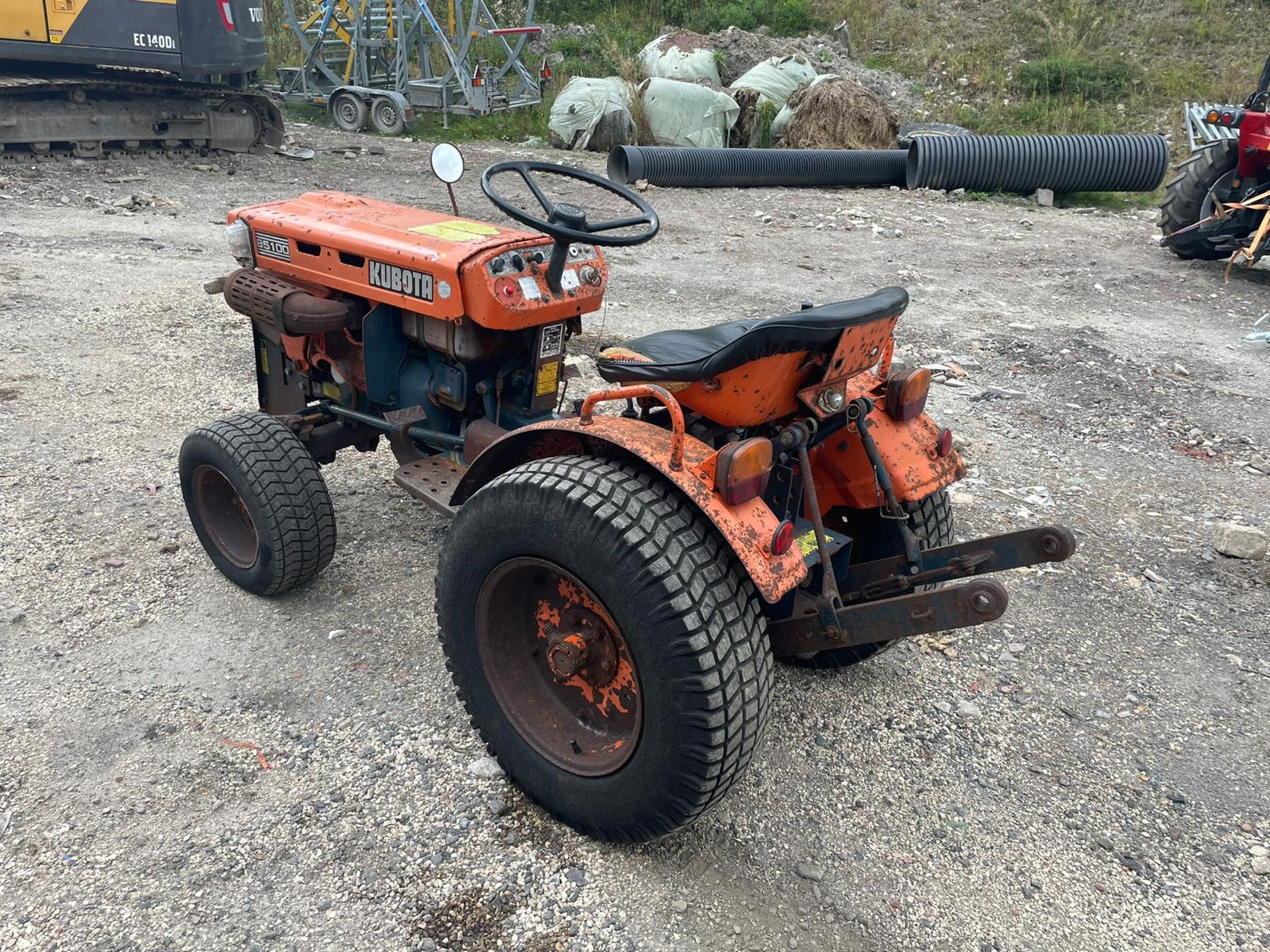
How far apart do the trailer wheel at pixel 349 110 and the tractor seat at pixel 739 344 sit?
13.1m

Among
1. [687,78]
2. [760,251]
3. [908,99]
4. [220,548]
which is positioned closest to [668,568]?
[220,548]

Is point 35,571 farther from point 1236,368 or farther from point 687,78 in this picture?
point 687,78

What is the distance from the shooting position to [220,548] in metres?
3.40

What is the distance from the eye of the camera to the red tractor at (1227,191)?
26.4ft

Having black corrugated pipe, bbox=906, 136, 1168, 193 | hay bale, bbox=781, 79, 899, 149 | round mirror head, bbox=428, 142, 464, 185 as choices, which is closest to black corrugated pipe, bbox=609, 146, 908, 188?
black corrugated pipe, bbox=906, 136, 1168, 193

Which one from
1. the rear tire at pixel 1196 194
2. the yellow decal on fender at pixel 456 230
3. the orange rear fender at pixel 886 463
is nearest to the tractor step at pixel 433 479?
the yellow decal on fender at pixel 456 230

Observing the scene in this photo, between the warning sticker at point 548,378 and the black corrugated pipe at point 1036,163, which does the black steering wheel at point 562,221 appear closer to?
the warning sticker at point 548,378

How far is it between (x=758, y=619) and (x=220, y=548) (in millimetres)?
2166

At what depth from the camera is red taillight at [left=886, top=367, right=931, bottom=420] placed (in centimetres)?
270

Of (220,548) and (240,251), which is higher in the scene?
(240,251)

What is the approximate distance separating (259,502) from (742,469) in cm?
182

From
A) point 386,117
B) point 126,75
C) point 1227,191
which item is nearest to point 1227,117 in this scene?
point 1227,191

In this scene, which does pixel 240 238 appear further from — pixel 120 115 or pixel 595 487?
pixel 120 115

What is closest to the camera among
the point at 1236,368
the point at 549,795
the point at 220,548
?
the point at 549,795
